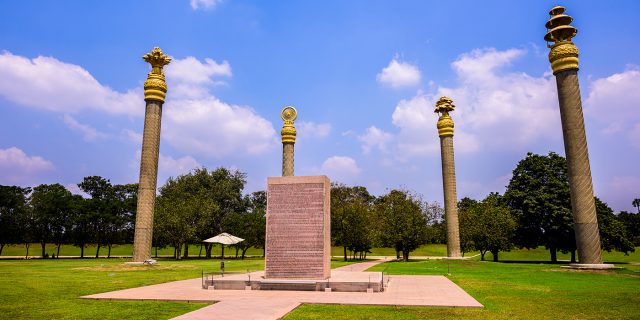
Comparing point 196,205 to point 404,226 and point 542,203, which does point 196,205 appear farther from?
point 542,203

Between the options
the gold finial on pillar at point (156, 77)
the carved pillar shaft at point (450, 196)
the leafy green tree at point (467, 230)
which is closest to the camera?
the gold finial on pillar at point (156, 77)

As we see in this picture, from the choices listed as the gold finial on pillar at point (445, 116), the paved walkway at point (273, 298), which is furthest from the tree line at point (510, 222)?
the paved walkway at point (273, 298)

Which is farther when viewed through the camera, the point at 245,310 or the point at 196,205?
the point at 196,205

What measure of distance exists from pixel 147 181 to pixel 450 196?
93.9ft

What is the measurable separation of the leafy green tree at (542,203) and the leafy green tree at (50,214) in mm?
63474

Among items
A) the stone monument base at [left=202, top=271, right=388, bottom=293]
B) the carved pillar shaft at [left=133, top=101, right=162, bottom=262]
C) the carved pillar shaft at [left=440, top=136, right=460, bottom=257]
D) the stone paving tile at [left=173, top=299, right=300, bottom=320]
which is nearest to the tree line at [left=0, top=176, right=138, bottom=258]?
the carved pillar shaft at [left=133, top=101, right=162, bottom=262]

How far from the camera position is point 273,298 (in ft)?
46.1

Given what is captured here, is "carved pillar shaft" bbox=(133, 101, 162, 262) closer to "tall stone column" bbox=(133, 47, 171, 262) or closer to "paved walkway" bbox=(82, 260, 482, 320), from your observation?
"tall stone column" bbox=(133, 47, 171, 262)

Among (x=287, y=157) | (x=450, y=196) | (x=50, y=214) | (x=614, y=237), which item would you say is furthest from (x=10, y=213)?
(x=614, y=237)

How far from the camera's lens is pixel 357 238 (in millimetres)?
→ 50656

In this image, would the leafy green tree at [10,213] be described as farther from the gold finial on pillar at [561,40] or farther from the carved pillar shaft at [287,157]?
the gold finial on pillar at [561,40]

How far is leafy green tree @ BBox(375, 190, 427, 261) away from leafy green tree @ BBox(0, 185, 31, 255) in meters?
51.9

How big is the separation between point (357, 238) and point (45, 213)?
4669cm

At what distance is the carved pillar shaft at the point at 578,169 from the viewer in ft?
91.9
